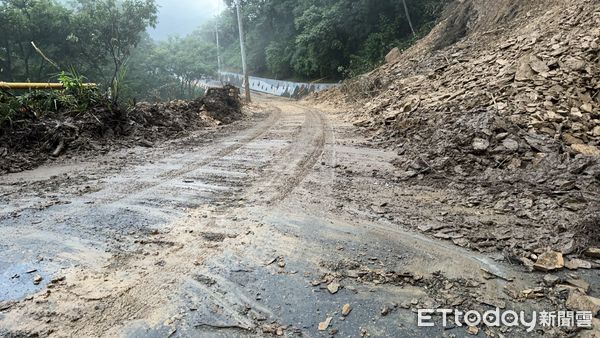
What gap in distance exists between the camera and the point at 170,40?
34.9 metres

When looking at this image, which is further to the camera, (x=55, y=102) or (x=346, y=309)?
(x=55, y=102)

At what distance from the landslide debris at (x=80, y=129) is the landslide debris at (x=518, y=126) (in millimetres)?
4747

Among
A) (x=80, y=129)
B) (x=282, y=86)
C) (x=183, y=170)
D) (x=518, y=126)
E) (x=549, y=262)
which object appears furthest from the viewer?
(x=282, y=86)

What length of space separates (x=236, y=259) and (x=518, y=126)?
4985 millimetres

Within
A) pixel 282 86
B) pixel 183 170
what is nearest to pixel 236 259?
pixel 183 170

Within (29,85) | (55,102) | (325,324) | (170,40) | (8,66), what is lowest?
(325,324)

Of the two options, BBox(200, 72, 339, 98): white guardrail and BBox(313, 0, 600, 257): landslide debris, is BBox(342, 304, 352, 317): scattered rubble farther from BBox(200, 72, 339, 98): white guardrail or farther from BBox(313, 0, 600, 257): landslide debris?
BBox(200, 72, 339, 98): white guardrail

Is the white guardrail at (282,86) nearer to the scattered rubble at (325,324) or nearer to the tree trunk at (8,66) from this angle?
the tree trunk at (8,66)

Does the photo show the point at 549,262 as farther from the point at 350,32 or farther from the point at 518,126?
the point at 350,32

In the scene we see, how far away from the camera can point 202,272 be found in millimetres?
2713

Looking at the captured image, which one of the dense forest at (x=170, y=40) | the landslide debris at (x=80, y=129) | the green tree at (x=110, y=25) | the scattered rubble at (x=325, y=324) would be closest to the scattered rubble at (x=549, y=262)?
the scattered rubble at (x=325, y=324)

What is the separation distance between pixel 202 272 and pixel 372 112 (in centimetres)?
886

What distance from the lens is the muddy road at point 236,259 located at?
2.26 metres

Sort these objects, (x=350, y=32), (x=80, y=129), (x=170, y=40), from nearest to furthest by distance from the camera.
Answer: (x=80, y=129) < (x=350, y=32) < (x=170, y=40)
